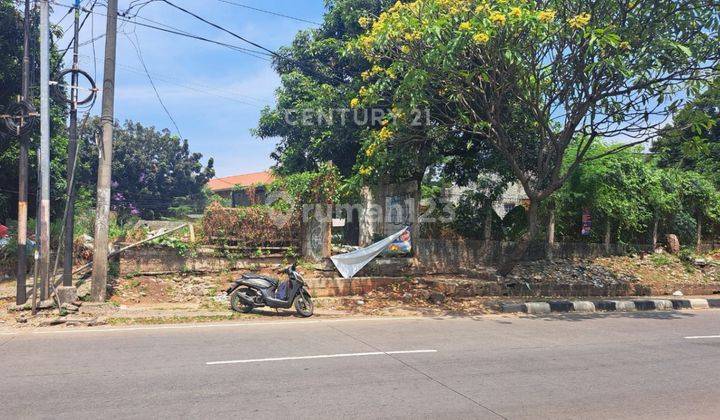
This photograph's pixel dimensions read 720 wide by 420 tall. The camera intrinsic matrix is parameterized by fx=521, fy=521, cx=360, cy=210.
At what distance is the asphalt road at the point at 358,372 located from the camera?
4828 mm

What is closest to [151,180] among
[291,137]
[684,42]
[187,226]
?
[291,137]

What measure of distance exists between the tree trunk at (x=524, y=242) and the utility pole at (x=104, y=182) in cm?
990

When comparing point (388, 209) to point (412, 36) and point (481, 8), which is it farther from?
point (481, 8)

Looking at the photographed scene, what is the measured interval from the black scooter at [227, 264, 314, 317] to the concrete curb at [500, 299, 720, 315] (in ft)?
15.7

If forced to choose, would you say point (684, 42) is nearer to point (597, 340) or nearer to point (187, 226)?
point (597, 340)

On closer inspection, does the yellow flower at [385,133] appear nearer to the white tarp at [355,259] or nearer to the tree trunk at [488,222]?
the white tarp at [355,259]

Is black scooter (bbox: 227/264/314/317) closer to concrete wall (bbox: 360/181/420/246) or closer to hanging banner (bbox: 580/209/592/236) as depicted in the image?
concrete wall (bbox: 360/181/420/246)

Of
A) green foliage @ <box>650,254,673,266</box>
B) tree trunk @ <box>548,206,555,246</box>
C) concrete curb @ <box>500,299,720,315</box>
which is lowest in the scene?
concrete curb @ <box>500,299,720,315</box>

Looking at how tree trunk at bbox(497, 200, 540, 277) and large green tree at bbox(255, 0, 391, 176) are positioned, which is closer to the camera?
tree trunk at bbox(497, 200, 540, 277)

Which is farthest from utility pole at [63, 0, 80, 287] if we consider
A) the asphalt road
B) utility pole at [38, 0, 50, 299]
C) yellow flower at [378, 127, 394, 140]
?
yellow flower at [378, 127, 394, 140]

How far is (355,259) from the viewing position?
1325 cm

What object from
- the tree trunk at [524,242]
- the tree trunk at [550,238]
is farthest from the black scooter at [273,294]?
the tree trunk at [550,238]

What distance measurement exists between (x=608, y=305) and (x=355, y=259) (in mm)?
6568

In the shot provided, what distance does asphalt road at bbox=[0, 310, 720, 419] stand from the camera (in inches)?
190
